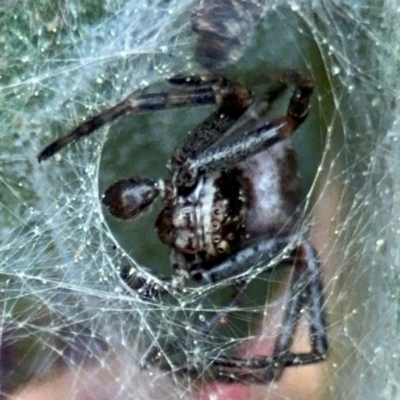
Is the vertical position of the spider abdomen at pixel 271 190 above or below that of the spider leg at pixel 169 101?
below

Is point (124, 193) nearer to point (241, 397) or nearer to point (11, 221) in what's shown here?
point (11, 221)

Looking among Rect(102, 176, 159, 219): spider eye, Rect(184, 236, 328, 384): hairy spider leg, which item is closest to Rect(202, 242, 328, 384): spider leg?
Rect(184, 236, 328, 384): hairy spider leg

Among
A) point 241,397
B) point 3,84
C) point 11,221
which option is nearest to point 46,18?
point 3,84

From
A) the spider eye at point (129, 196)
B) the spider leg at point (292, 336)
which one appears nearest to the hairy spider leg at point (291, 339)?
the spider leg at point (292, 336)

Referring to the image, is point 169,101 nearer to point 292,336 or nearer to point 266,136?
point 266,136

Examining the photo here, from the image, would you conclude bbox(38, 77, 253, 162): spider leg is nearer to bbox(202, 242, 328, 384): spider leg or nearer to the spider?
the spider

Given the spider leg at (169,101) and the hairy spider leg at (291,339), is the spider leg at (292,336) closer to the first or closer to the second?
the hairy spider leg at (291,339)
